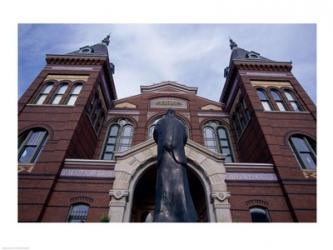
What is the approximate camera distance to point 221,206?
33.3 ft

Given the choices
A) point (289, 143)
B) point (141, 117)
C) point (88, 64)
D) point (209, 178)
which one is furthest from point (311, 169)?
point (88, 64)

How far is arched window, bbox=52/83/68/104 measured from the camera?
14759mm

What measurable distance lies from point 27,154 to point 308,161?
1394 cm

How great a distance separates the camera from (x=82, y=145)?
13727 mm

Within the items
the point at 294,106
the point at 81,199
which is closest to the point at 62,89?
the point at 81,199

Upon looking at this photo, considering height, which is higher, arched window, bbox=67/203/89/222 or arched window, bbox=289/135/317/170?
arched window, bbox=289/135/317/170

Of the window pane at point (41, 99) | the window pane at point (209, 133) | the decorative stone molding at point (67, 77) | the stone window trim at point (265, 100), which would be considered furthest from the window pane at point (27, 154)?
the stone window trim at point (265, 100)

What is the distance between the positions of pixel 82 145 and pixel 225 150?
30.3 ft

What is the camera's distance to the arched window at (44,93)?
14.6 meters

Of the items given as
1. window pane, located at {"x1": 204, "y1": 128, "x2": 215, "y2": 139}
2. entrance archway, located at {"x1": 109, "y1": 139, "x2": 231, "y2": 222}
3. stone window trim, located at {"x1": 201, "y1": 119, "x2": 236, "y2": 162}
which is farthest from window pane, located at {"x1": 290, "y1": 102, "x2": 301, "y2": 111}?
entrance archway, located at {"x1": 109, "y1": 139, "x2": 231, "y2": 222}

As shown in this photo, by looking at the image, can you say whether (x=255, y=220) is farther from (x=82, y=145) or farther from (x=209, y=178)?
(x=82, y=145)

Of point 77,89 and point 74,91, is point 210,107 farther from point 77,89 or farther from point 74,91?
point 74,91

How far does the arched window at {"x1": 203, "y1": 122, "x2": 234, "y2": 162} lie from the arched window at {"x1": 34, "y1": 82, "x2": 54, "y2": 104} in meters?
10.7

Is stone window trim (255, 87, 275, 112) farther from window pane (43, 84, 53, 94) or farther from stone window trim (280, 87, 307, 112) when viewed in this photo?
window pane (43, 84, 53, 94)
